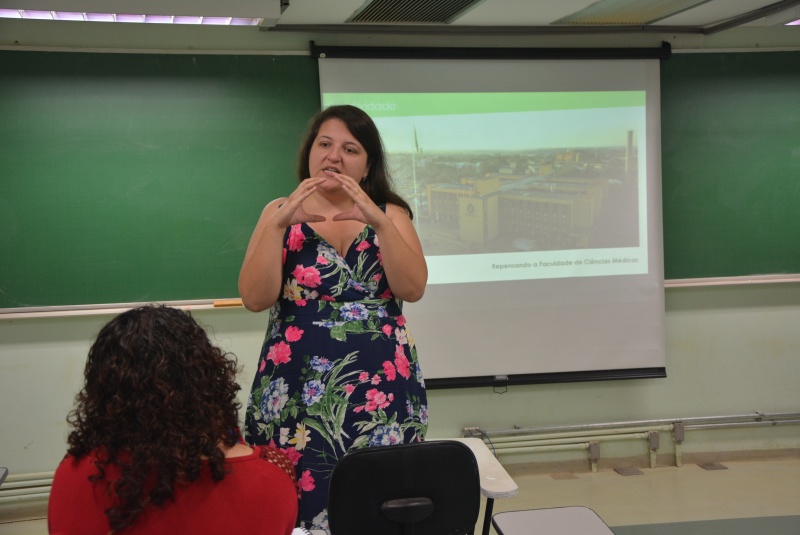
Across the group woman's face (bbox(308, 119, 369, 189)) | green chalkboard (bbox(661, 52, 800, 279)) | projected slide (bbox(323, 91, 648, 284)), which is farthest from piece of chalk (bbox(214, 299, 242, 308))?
green chalkboard (bbox(661, 52, 800, 279))

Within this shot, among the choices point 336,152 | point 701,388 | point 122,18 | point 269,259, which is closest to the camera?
point 269,259

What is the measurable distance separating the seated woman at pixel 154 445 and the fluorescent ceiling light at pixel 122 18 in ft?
8.20

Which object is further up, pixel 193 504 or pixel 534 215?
pixel 534 215

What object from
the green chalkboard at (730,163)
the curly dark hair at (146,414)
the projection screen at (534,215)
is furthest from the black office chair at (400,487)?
the green chalkboard at (730,163)

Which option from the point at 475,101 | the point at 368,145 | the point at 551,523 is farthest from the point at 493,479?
the point at 475,101

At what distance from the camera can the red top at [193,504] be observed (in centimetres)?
120

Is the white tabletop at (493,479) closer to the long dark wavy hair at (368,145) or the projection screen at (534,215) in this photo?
the long dark wavy hair at (368,145)

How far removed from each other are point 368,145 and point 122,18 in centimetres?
199

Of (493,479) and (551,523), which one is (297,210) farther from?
(551,523)

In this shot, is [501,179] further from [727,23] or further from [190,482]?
[190,482]

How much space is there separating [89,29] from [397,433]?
2.70 metres

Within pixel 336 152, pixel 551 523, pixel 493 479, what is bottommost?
pixel 551 523

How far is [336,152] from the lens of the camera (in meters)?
1.94

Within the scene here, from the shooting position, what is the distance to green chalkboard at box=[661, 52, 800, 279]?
4.13 metres
